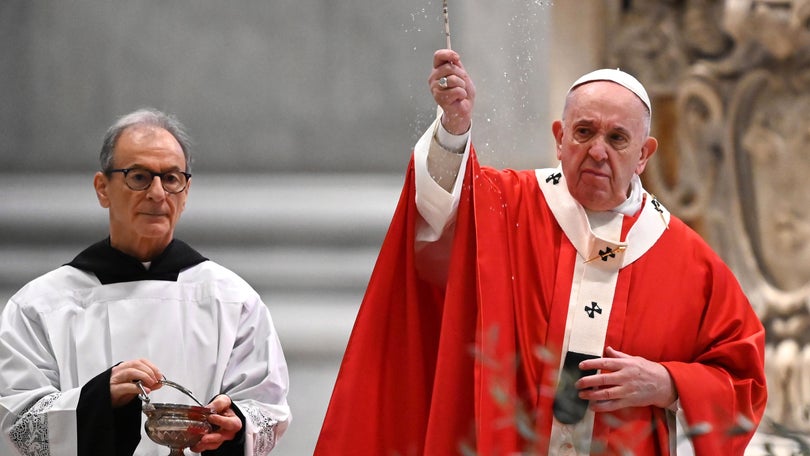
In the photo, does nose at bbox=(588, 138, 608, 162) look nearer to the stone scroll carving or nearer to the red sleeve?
the red sleeve

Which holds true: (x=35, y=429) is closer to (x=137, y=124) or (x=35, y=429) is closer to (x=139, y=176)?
(x=139, y=176)

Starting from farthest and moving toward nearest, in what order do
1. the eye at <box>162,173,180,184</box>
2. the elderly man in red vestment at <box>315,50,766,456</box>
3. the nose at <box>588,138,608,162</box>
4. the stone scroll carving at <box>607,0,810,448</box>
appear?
1. the stone scroll carving at <box>607,0,810,448</box>
2. the eye at <box>162,173,180,184</box>
3. the nose at <box>588,138,608,162</box>
4. the elderly man in red vestment at <box>315,50,766,456</box>

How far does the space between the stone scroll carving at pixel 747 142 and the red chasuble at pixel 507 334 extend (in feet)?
4.58

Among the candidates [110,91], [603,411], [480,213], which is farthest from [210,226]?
[603,411]

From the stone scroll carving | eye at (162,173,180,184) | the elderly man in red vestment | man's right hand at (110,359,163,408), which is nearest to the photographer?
man's right hand at (110,359,163,408)

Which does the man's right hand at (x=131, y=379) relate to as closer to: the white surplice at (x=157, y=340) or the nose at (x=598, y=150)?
the white surplice at (x=157, y=340)

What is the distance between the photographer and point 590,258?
11.1 feet

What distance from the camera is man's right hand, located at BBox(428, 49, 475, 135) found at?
3.16 metres

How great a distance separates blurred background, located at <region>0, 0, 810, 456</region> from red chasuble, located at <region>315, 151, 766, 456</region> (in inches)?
53.5

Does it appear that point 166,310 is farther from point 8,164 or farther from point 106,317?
point 8,164

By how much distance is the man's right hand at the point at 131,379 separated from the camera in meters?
3.08

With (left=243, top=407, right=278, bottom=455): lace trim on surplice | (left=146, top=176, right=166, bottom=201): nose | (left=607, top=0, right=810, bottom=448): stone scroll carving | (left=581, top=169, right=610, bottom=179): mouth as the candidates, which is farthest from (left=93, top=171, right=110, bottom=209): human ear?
(left=607, top=0, right=810, bottom=448): stone scroll carving

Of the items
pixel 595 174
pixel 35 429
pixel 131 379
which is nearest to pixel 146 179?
pixel 131 379

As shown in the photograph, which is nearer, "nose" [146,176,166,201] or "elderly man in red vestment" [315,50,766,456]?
"elderly man in red vestment" [315,50,766,456]
